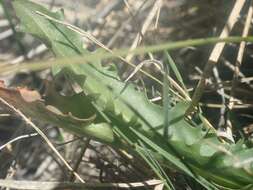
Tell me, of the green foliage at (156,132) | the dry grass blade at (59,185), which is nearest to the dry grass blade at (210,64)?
the green foliage at (156,132)

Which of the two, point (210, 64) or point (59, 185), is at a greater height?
point (210, 64)

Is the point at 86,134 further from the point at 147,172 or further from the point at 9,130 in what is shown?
the point at 9,130

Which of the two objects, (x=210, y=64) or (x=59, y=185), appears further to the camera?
(x=210, y=64)

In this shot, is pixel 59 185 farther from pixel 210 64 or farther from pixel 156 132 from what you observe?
pixel 210 64

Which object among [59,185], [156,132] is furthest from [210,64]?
[59,185]

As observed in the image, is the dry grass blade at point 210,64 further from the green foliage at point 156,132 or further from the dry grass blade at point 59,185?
the dry grass blade at point 59,185

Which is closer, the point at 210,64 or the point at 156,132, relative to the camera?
the point at 156,132

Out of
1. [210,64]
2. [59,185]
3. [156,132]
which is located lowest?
[59,185]

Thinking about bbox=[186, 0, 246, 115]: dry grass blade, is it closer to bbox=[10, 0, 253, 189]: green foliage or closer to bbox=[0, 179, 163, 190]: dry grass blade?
bbox=[10, 0, 253, 189]: green foliage

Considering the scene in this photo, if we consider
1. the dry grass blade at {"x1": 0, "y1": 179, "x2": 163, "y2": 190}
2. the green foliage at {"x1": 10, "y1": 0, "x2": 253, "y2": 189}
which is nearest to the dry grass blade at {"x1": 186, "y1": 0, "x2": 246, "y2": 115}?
the green foliage at {"x1": 10, "y1": 0, "x2": 253, "y2": 189}
